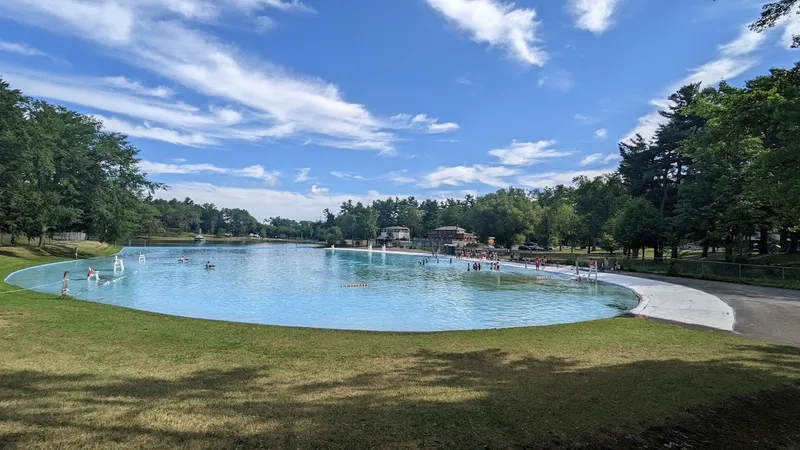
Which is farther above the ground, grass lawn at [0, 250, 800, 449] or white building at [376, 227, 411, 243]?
white building at [376, 227, 411, 243]

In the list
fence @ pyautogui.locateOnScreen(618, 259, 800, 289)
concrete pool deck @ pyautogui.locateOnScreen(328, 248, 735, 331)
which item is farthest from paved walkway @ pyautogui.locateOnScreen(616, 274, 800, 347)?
fence @ pyautogui.locateOnScreen(618, 259, 800, 289)

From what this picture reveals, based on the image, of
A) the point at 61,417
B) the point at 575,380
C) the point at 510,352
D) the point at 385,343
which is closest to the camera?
the point at 61,417

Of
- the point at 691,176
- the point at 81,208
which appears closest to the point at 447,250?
the point at 691,176

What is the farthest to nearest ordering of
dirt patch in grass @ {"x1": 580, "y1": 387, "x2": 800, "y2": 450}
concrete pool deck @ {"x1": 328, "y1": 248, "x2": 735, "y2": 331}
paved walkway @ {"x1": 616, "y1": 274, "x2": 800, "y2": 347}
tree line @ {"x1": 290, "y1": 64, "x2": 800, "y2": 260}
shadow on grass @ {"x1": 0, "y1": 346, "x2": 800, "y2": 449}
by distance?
concrete pool deck @ {"x1": 328, "y1": 248, "x2": 735, "y2": 331}
paved walkway @ {"x1": 616, "y1": 274, "x2": 800, "y2": 347}
tree line @ {"x1": 290, "y1": 64, "x2": 800, "y2": 260}
dirt patch in grass @ {"x1": 580, "y1": 387, "x2": 800, "y2": 450}
shadow on grass @ {"x1": 0, "y1": 346, "x2": 800, "y2": 449}

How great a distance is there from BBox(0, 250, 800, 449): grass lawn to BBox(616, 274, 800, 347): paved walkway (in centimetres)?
241

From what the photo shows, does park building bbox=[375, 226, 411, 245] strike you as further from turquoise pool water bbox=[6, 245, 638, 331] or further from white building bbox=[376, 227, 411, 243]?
turquoise pool water bbox=[6, 245, 638, 331]

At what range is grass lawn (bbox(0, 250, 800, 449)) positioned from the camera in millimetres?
4383

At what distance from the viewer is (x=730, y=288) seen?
23047mm

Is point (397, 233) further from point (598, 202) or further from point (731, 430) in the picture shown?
point (731, 430)

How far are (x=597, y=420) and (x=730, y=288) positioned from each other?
24.1 m

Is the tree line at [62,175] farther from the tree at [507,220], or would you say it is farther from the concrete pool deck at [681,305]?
the tree at [507,220]

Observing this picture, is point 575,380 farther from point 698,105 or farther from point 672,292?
point 672,292

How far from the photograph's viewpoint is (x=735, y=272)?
27.3 metres

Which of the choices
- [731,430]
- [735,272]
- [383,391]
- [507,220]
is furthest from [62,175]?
[507,220]
